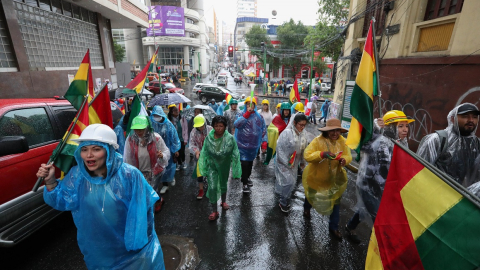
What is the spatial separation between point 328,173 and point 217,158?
1.63 meters

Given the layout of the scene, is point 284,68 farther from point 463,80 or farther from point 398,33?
point 463,80

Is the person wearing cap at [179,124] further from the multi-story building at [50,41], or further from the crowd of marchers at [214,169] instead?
the multi-story building at [50,41]

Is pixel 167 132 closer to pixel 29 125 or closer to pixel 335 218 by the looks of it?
pixel 29 125

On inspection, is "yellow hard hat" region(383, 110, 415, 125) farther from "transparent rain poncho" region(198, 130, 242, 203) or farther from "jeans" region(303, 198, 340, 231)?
"transparent rain poncho" region(198, 130, 242, 203)

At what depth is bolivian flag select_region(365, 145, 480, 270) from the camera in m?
1.12

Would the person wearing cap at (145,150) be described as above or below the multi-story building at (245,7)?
below

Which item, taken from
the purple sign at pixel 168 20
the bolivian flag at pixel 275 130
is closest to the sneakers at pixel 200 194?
the bolivian flag at pixel 275 130

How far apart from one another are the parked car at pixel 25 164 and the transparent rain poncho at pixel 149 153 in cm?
102

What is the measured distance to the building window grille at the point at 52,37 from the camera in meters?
→ 8.08

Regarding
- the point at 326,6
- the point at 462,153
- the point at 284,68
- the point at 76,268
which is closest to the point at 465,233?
the point at 462,153

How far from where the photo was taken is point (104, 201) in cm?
177

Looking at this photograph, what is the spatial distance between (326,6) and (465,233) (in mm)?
18476

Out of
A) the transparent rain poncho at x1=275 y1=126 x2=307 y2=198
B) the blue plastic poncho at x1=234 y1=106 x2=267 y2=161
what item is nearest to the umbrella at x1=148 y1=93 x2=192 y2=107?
the blue plastic poncho at x1=234 y1=106 x2=267 y2=161

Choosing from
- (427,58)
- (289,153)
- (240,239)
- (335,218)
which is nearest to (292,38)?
(427,58)
